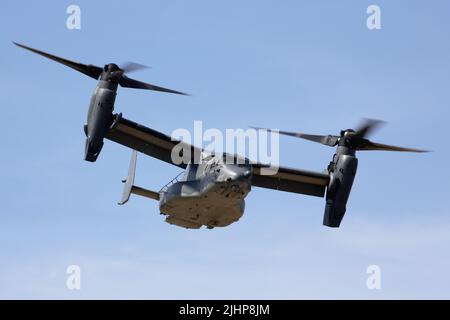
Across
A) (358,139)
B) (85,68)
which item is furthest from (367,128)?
(85,68)

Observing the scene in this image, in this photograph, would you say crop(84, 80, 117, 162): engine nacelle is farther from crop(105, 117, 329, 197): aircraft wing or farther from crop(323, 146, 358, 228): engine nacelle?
crop(323, 146, 358, 228): engine nacelle

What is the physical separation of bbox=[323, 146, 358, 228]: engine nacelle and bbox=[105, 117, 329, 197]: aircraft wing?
51 centimetres

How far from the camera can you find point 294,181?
1147 inches

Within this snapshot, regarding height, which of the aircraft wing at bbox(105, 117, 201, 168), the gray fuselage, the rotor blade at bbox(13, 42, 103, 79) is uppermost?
the rotor blade at bbox(13, 42, 103, 79)

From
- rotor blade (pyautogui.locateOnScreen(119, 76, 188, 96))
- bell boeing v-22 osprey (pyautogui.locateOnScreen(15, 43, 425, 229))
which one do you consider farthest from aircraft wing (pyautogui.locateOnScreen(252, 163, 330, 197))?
rotor blade (pyautogui.locateOnScreen(119, 76, 188, 96))

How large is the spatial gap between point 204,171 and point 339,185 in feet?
16.0

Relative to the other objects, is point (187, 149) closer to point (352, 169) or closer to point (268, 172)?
point (268, 172)

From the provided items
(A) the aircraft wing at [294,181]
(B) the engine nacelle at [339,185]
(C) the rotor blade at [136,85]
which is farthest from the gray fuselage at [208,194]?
(B) the engine nacelle at [339,185]

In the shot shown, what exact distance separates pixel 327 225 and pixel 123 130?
7122 millimetres

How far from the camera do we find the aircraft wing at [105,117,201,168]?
26234 millimetres

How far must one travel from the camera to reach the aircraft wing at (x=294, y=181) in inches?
1114

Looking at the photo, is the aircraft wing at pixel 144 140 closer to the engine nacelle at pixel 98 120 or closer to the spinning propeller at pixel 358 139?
the engine nacelle at pixel 98 120

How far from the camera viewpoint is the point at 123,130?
2645 centimetres
